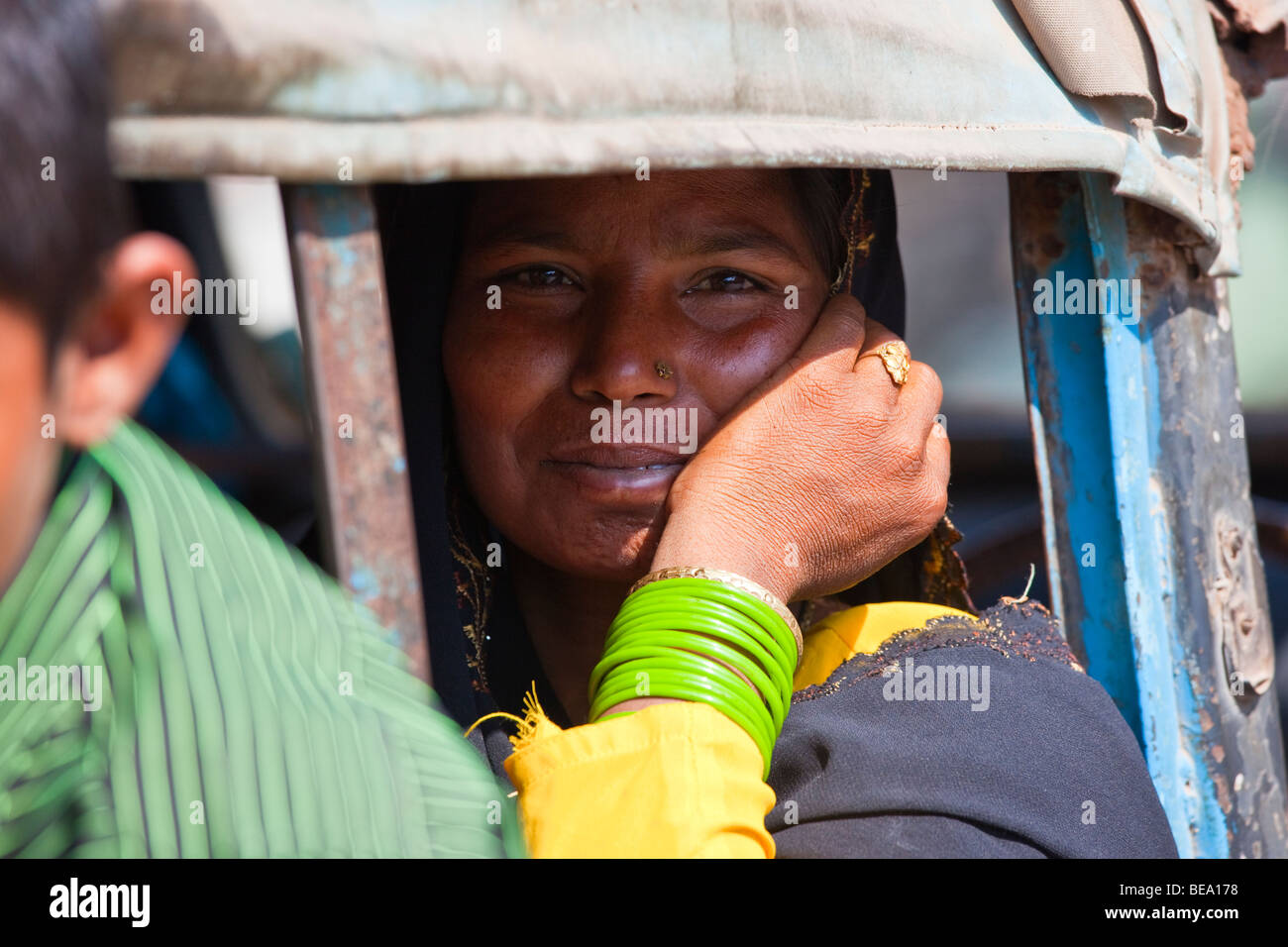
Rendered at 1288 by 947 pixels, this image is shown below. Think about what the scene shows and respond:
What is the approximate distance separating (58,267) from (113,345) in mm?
80

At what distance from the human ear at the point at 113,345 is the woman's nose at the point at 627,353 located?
674mm

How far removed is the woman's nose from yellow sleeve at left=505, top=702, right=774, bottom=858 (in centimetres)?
44

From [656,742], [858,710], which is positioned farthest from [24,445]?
[858,710]

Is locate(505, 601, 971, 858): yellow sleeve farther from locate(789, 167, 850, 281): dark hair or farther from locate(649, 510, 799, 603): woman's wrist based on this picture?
locate(789, 167, 850, 281): dark hair

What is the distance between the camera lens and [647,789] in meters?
1.11

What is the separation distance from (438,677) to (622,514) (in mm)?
323

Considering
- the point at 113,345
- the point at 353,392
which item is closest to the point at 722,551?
the point at 353,392

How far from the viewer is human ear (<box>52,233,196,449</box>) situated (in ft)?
2.56

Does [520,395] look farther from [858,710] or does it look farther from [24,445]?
[24,445]

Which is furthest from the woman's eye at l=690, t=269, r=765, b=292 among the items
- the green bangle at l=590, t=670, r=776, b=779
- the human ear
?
the human ear

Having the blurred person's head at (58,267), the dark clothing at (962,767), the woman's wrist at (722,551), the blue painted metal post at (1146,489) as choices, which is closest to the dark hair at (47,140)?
the blurred person's head at (58,267)

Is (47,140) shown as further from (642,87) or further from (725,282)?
(725,282)

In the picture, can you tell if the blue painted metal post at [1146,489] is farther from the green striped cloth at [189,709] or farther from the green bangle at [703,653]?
the green striped cloth at [189,709]

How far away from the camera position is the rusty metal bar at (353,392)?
2.77ft
